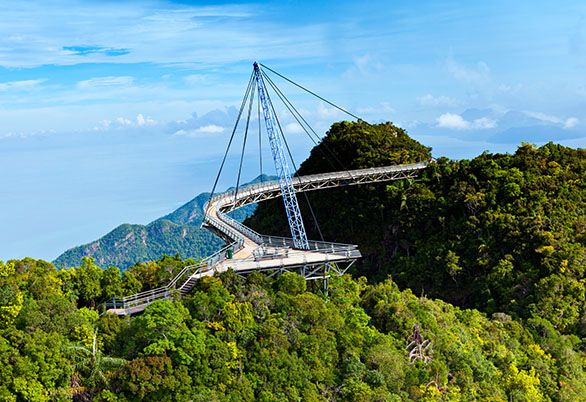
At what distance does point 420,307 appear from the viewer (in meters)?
48.3

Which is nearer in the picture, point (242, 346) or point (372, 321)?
point (242, 346)

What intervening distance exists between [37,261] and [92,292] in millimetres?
4451

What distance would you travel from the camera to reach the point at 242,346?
3703 cm

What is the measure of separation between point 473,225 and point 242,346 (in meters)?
39.1

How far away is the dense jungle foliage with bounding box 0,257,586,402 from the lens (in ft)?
109

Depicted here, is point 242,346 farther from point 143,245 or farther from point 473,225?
point 143,245

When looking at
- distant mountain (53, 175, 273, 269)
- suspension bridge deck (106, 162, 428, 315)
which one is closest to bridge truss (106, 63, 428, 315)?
suspension bridge deck (106, 162, 428, 315)

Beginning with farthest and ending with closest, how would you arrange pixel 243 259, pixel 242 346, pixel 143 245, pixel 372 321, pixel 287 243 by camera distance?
1. pixel 143 245
2. pixel 287 243
3. pixel 243 259
4. pixel 372 321
5. pixel 242 346

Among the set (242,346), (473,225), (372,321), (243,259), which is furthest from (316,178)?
(242,346)

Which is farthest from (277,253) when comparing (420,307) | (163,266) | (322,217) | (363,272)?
(322,217)

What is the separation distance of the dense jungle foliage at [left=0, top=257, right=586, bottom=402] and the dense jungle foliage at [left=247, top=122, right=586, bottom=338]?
527 inches

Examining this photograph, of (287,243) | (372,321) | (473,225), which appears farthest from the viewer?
(473,225)

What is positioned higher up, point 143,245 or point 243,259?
point 243,259

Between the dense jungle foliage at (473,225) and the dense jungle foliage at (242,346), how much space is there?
13376 mm
